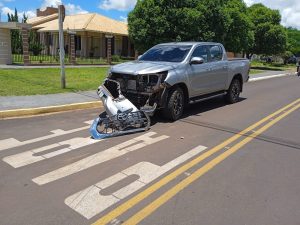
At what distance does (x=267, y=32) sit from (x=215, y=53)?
31077 millimetres

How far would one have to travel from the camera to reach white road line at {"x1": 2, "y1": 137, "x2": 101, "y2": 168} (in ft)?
18.0

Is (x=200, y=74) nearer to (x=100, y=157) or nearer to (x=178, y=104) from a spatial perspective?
(x=178, y=104)

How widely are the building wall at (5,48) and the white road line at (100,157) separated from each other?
18.4 m

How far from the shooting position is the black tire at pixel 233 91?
1141cm

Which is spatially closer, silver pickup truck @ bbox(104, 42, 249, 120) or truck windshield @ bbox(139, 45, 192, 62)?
silver pickup truck @ bbox(104, 42, 249, 120)

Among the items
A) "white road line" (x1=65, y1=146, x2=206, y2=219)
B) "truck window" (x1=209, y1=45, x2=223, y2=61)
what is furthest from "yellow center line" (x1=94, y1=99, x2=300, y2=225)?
"truck window" (x1=209, y1=45, x2=223, y2=61)

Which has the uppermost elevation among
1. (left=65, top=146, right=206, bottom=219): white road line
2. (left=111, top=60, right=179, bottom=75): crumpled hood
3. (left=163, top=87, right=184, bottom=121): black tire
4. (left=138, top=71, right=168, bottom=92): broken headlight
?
(left=111, top=60, right=179, bottom=75): crumpled hood

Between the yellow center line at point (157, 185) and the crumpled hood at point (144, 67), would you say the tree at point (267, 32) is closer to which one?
the crumpled hood at point (144, 67)

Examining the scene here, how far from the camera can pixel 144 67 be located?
27.0ft

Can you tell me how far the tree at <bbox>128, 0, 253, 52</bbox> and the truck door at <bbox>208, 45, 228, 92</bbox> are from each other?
13.9 m

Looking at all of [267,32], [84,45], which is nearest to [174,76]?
[84,45]

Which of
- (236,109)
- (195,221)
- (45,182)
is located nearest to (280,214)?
(195,221)

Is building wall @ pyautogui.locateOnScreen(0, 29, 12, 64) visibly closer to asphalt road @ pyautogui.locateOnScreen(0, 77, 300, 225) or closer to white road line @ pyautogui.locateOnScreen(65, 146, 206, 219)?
asphalt road @ pyautogui.locateOnScreen(0, 77, 300, 225)

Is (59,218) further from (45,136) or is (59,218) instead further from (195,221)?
(45,136)
